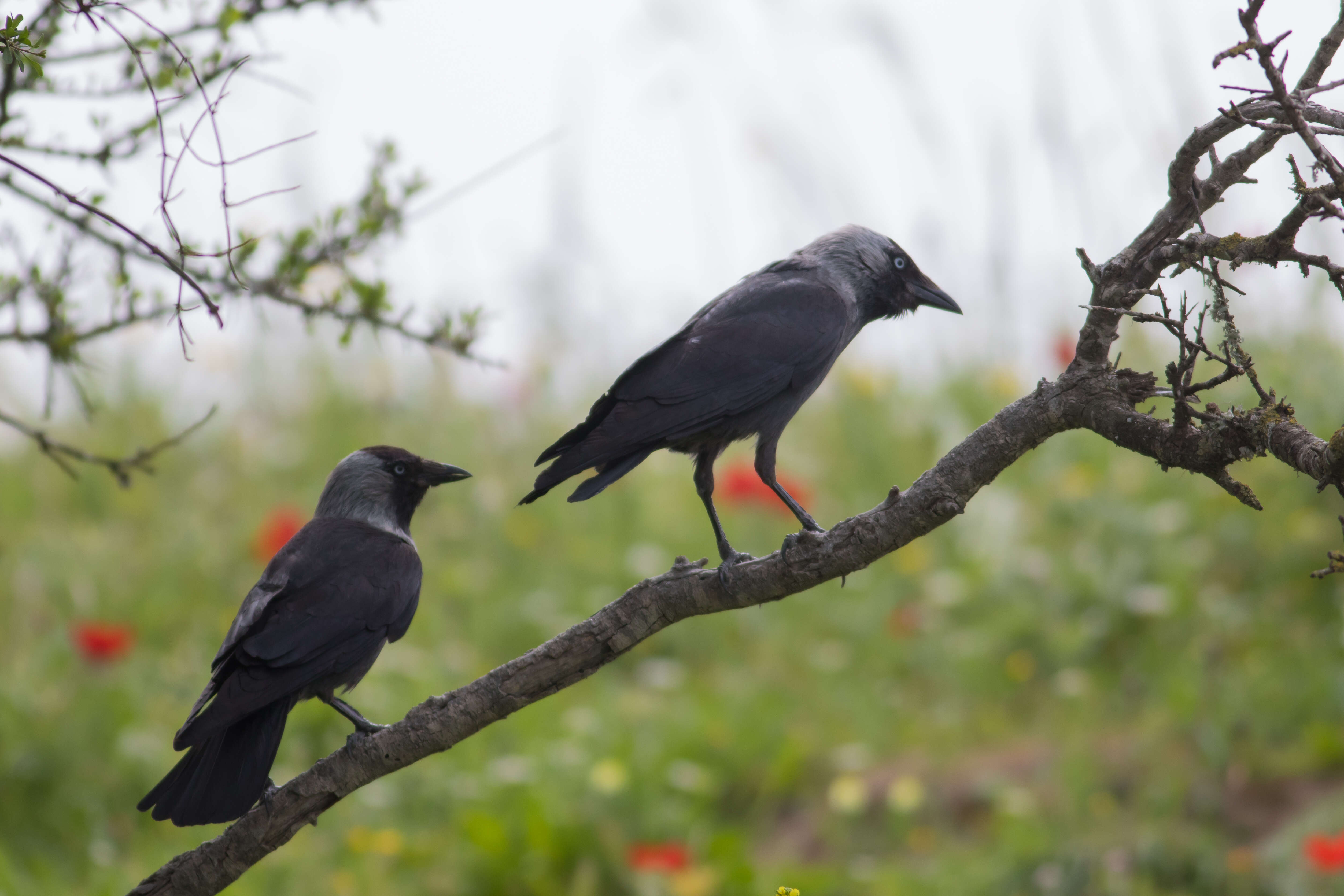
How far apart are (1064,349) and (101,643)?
4.97 metres

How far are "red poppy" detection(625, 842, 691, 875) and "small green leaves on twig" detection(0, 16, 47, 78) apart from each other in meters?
3.35

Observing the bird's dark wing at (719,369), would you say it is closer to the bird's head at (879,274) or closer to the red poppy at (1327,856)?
the bird's head at (879,274)

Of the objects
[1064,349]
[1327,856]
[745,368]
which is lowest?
[1327,856]

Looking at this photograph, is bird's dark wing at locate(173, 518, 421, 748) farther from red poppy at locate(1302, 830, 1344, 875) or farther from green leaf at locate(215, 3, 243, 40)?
red poppy at locate(1302, 830, 1344, 875)

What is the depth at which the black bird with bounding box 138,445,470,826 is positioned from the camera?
96.0 inches

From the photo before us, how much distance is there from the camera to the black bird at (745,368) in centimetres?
287

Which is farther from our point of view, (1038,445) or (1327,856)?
(1327,856)

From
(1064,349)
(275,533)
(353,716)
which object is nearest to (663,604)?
(353,716)

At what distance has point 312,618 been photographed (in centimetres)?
270

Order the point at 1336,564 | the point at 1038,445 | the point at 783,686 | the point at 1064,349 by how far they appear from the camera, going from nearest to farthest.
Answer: the point at 1336,564 → the point at 1038,445 → the point at 783,686 → the point at 1064,349

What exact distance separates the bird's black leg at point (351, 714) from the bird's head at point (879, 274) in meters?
1.84

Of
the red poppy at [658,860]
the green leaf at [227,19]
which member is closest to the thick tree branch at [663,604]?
the green leaf at [227,19]

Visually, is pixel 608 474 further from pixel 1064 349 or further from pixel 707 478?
pixel 1064 349

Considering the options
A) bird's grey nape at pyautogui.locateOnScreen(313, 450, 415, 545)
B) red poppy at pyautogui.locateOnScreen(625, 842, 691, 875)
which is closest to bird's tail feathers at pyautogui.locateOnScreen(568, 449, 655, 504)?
bird's grey nape at pyautogui.locateOnScreen(313, 450, 415, 545)
